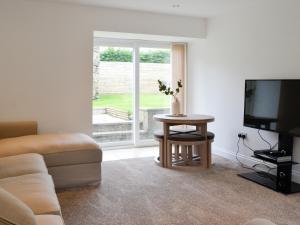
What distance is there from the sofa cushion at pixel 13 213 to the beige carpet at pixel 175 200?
1413 millimetres

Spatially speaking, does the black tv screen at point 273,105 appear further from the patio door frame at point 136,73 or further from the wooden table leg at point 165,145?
the patio door frame at point 136,73

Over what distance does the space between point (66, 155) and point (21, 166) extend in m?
0.83

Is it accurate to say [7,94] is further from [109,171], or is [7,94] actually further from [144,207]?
[144,207]

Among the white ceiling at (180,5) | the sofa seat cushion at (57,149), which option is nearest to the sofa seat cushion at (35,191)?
the sofa seat cushion at (57,149)

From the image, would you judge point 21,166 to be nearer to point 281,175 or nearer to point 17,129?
point 17,129

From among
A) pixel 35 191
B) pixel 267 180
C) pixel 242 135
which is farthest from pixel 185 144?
pixel 35 191

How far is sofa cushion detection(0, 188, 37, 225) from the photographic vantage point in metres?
1.22

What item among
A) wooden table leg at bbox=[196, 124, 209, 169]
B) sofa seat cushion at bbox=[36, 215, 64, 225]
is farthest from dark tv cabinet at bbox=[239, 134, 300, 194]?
sofa seat cushion at bbox=[36, 215, 64, 225]

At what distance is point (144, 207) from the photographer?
300 centimetres

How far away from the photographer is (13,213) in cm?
126

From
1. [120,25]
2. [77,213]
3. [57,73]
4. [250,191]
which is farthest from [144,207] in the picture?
[120,25]

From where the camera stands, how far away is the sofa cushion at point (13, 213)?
4.00 feet

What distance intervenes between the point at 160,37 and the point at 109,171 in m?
2.55

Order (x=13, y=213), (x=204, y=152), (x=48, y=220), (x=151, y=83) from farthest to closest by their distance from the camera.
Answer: (x=151, y=83)
(x=204, y=152)
(x=48, y=220)
(x=13, y=213)
